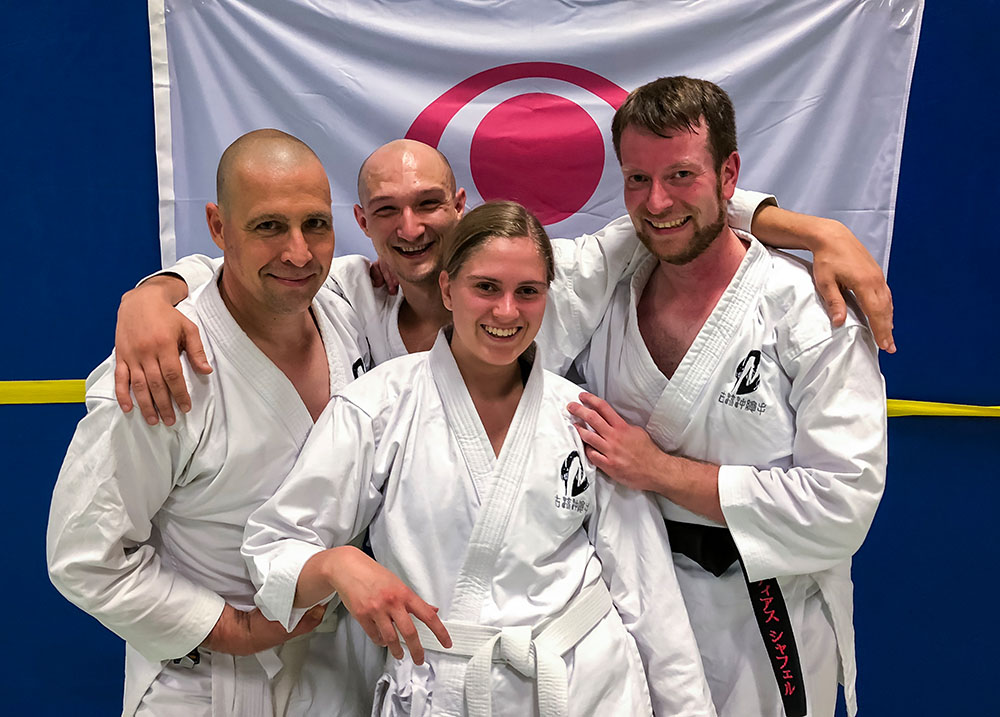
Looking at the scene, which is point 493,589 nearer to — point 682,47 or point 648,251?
point 648,251

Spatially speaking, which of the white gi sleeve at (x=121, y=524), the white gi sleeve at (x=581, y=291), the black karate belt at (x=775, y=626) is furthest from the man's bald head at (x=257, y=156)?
the black karate belt at (x=775, y=626)

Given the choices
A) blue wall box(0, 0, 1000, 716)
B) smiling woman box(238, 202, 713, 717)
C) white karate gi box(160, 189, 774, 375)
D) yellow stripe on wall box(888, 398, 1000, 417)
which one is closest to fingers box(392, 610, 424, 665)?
smiling woman box(238, 202, 713, 717)

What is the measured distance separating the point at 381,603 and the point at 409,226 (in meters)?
1.05

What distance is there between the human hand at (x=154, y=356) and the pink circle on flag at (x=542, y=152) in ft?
4.43

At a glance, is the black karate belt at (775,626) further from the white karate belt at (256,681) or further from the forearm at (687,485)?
the white karate belt at (256,681)

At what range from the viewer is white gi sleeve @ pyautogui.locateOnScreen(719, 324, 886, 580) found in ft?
6.08

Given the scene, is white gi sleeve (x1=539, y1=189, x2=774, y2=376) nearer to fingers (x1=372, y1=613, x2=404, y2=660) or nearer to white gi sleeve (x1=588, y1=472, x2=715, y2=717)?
white gi sleeve (x1=588, y1=472, x2=715, y2=717)

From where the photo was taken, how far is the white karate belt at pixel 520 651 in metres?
1.64

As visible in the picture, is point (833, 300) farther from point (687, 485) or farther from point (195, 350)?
point (195, 350)

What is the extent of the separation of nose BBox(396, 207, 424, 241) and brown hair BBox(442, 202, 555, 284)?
13.6 inches

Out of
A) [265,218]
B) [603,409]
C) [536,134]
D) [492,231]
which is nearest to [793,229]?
[603,409]

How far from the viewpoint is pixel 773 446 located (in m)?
1.99

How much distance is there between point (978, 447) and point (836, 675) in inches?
53.6

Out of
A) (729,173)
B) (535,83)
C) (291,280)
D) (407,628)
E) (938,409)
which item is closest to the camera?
(407,628)
